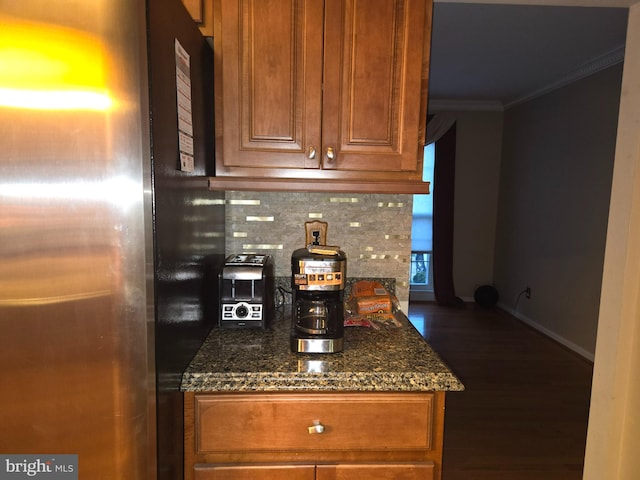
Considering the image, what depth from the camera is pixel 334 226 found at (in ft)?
5.64

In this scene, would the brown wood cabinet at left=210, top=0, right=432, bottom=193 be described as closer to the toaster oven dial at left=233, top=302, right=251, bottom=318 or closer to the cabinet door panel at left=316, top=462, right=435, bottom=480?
the toaster oven dial at left=233, top=302, right=251, bottom=318

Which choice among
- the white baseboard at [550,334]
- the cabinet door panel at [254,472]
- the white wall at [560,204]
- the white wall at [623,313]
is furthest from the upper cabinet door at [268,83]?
the white baseboard at [550,334]

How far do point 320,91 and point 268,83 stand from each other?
17cm

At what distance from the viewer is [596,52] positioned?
3330mm

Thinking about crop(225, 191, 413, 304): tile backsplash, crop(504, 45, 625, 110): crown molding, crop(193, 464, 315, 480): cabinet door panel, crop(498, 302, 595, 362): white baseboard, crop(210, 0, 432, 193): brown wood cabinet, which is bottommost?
crop(498, 302, 595, 362): white baseboard

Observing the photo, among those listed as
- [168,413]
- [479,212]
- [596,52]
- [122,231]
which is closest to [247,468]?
[168,413]

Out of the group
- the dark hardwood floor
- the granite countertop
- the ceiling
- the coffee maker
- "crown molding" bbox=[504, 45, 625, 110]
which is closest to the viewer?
the granite countertop

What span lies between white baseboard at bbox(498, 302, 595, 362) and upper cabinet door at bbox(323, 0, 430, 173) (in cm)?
328

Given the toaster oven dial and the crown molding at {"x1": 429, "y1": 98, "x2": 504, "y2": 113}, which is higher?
the crown molding at {"x1": 429, "y1": 98, "x2": 504, "y2": 113}

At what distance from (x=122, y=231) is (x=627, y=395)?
190 centimetres

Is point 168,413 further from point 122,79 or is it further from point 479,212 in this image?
point 479,212

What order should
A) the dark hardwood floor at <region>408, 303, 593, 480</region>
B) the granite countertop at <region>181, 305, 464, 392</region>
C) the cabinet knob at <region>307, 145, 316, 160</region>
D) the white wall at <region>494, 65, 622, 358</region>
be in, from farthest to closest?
the white wall at <region>494, 65, 622, 358</region>, the dark hardwood floor at <region>408, 303, 593, 480</region>, the cabinet knob at <region>307, 145, 316, 160</region>, the granite countertop at <region>181, 305, 464, 392</region>

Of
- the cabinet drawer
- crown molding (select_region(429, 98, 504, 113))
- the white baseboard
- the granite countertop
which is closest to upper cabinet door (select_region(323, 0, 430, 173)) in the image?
the granite countertop

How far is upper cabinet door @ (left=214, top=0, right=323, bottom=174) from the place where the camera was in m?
1.30
